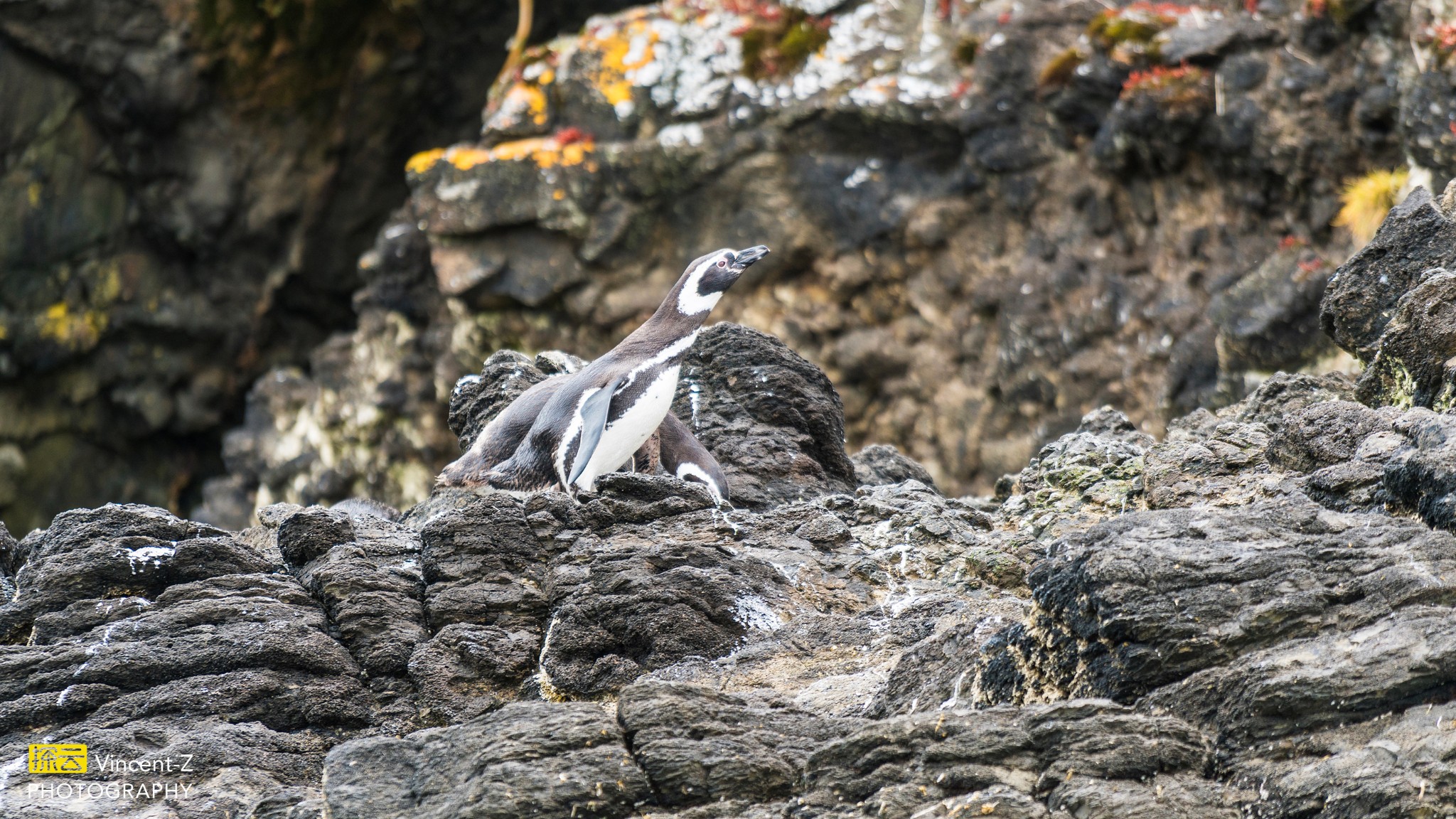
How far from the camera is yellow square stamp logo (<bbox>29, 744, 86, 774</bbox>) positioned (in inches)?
238

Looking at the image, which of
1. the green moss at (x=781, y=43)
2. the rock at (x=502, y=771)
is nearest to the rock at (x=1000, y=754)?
the rock at (x=502, y=771)

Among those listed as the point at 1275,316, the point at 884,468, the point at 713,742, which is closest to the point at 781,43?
the point at 1275,316

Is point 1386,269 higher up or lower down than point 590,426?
higher up

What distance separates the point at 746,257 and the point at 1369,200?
378 inches

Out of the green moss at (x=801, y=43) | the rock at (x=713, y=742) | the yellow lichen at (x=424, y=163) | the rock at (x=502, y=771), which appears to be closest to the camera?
the rock at (x=502, y=771)

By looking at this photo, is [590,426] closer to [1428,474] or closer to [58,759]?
[58,759]

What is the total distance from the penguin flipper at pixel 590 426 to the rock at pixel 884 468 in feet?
8.59

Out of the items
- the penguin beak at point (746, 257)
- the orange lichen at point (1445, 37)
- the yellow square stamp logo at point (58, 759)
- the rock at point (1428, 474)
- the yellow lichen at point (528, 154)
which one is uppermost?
the orange lichen at point (1445, 37)

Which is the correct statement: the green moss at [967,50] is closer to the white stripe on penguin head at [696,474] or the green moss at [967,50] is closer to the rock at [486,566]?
the white stripe on penguin head at [696,474]

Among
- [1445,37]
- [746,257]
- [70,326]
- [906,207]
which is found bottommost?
[70,326]

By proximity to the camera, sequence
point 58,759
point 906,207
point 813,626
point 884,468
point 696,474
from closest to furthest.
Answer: point 58,759
point 813,626
point 696,474
point 884,468
point 906,207

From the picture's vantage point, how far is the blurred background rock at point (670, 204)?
62.5 feet

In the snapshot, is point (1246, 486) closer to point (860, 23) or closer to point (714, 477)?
point (714, 477)

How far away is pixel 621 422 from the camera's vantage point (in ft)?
32.5
